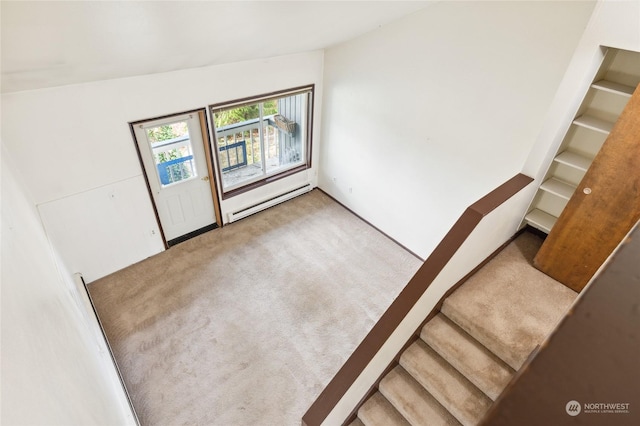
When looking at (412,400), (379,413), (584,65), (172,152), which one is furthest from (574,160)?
(172,152)

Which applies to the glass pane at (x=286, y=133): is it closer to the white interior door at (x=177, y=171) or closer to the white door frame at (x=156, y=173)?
the white door frame at (x=156, y=173)

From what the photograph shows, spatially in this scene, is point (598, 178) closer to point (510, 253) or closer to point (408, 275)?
point (510, 253)

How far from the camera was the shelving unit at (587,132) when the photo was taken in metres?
2.54

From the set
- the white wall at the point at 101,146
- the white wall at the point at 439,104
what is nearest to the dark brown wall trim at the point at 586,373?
the white wall at the point at 439,104

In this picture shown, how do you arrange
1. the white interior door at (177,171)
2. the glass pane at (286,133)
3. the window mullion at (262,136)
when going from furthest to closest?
the glass pane at (286,133)
the window mullion at (262,136)
the white interior door at (177,171)

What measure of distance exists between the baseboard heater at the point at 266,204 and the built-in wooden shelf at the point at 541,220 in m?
3.49

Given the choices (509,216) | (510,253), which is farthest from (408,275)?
(509,216)

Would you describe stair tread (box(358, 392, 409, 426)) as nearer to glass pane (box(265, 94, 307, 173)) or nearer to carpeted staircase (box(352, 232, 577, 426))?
carpeted staircase (box(352, 232, 577, 426))

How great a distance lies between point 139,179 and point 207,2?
2.49 metres

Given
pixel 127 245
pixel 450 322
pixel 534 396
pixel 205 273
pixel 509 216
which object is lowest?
pixel 205 273

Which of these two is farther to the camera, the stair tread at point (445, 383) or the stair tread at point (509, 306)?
the stair tread at point (509, 306)

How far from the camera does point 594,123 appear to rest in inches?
103

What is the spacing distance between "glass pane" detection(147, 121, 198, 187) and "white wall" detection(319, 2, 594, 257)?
206cm

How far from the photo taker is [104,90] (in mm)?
3410
